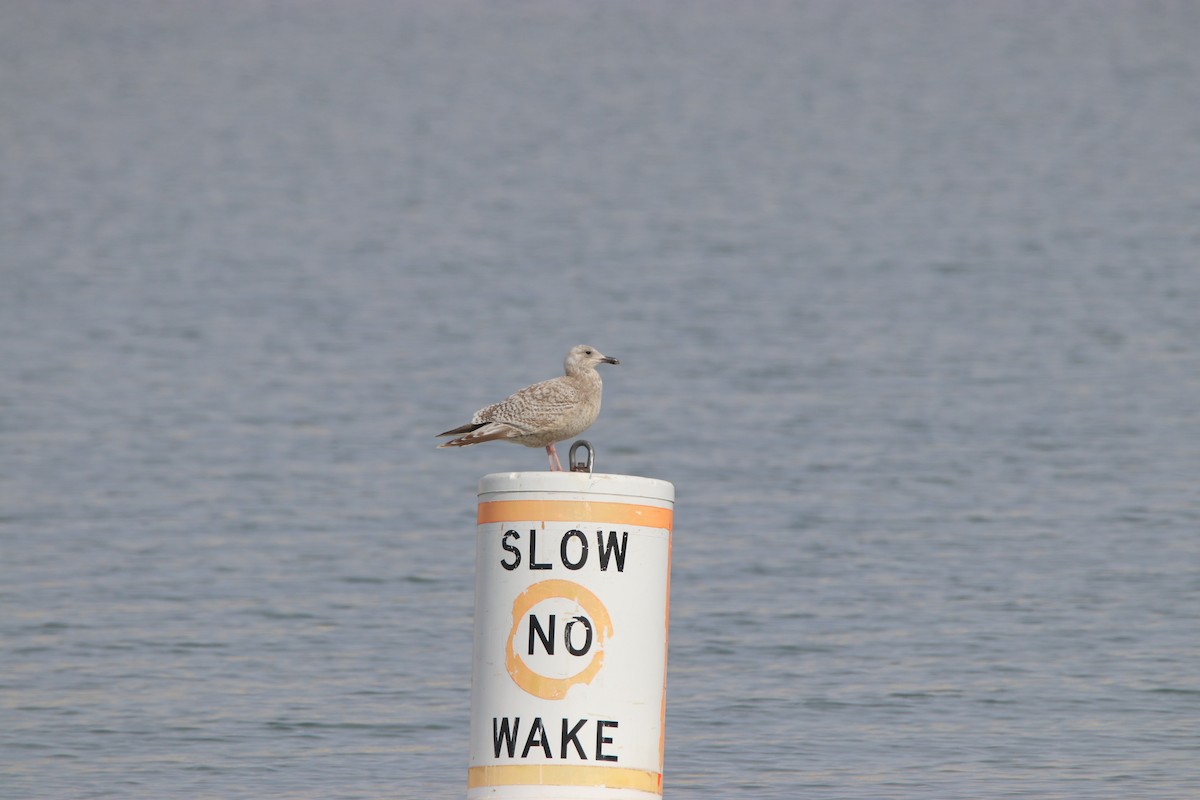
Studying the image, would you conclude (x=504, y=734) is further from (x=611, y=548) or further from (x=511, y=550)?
(x=611, y=548)

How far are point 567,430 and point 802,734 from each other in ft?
20.8

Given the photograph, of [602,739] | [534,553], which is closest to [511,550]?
[534,553]

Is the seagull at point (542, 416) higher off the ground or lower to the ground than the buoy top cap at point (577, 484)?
higher

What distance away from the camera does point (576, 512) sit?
8.80m

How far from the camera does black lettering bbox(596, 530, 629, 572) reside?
28.9ft

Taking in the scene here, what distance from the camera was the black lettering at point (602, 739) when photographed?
887 cm

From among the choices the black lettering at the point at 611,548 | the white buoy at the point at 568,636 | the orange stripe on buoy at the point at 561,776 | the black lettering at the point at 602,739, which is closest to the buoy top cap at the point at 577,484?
the white buoy at the point at 568,636

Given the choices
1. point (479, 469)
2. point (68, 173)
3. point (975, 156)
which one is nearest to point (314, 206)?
point (68, 173)

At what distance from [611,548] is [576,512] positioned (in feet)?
0.76

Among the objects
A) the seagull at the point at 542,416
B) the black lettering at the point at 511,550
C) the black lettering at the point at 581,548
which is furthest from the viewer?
the seagull at the point at 542,416

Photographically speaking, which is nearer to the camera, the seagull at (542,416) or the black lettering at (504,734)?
the black lettering at (504,734)

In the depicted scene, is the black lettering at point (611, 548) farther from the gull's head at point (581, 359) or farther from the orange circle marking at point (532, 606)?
the gull's head at point (581, 359)

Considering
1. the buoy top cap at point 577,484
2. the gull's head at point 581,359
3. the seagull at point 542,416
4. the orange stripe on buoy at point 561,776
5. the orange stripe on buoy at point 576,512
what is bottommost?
the orange stripe on buoy at point 561,776

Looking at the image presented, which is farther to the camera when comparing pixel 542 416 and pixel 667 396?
pixel 667 396
